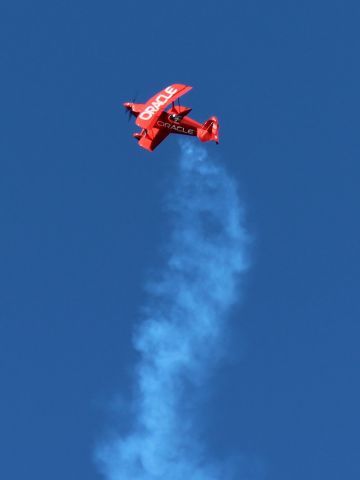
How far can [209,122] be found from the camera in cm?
14512

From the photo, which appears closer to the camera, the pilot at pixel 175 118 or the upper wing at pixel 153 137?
the pilot at pixel 175 118

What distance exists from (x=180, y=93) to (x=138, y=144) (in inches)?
303

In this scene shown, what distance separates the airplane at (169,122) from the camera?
5684 inches

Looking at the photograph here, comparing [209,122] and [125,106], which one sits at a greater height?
[125,106]

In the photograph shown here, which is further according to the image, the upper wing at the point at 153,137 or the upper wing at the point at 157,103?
the upper wing at the point at 153,137

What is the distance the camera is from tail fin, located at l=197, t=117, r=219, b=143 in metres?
144

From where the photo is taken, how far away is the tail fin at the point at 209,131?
144 metres

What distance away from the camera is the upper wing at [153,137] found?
479ft

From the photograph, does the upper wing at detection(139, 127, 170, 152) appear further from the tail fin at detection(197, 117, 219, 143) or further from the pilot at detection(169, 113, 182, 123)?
the tail fin at detection(197, 117, 219, 143)

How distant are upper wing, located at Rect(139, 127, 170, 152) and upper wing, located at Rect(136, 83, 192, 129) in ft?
7.57

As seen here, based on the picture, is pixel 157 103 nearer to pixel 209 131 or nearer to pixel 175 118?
pixel 175 118

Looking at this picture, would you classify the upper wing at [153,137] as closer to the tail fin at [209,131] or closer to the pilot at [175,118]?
the pilot at [175,118]

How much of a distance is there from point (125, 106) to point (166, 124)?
9203 millimetres

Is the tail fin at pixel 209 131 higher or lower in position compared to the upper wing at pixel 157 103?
lower
